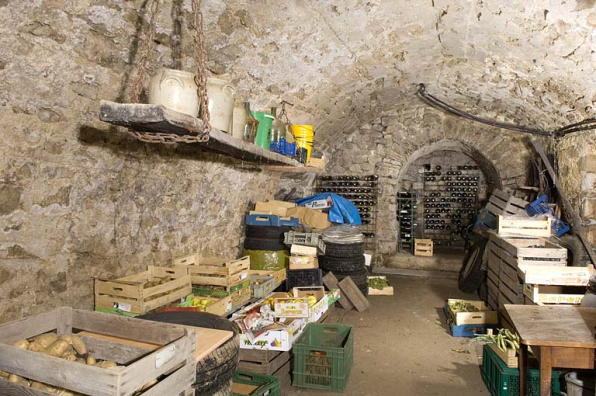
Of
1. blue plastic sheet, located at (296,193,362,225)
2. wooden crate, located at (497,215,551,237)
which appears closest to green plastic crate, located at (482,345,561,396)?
wooden crate, located at (497,215,551,237)

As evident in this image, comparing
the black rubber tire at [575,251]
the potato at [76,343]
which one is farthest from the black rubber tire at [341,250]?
the potato at [76,343]

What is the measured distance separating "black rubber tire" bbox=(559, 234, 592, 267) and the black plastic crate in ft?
10.1

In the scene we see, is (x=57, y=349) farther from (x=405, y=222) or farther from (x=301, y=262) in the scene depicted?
(x=405, y=222)

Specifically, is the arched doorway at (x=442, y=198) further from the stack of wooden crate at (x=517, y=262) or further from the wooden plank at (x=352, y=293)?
the stack of wooden crate at (x=517, y=262)

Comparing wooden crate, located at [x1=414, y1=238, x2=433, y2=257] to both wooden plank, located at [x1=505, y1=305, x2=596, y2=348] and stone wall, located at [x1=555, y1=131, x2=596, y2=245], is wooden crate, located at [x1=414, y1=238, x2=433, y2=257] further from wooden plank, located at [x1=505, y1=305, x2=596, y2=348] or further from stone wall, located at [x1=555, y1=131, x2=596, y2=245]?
wooden plank, located at [x1=505, y1=305, x2=596, y2=348]

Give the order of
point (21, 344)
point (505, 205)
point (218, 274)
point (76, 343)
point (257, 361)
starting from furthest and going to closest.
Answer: point (505, 205) → point (218, 274) → point (257, 361) → point (76, 343) → point (21, 344)

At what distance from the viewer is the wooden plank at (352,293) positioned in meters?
5.49

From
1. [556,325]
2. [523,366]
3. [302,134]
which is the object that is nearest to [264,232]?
[302,134]

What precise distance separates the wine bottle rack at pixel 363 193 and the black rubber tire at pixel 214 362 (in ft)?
18.4

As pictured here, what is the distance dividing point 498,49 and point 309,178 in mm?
3811

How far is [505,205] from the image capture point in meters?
6.50

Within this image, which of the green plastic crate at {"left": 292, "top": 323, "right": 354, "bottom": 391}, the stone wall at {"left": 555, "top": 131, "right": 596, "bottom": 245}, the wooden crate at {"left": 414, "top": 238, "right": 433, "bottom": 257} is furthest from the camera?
the wooden crate at {"left": 414, "top": 238, "right": 433, "bottom": 257}

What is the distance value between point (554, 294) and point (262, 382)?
2619 millimetres

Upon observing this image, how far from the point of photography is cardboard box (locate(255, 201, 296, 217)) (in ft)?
18.6
